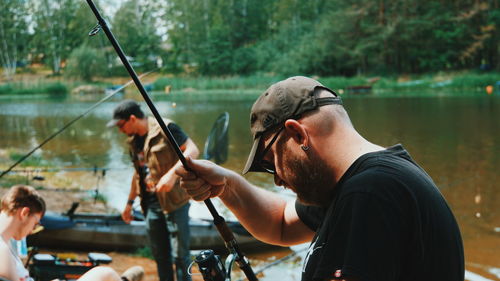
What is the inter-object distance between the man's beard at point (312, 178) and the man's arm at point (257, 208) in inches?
14.5

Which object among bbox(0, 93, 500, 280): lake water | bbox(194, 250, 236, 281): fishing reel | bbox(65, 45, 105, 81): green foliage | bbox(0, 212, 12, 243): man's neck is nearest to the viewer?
A: bbox(194, 250, 236, 281): fishing reel

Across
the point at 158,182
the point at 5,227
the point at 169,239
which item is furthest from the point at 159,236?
the point at 5,227

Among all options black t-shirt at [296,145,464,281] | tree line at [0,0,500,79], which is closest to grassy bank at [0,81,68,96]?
tree line at [0,0,500,79]

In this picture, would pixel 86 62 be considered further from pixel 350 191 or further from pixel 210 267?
pixel 350 191

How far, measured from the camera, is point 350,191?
94 centimetres

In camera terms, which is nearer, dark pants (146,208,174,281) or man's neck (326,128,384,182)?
man's neck (326,128,384,182)

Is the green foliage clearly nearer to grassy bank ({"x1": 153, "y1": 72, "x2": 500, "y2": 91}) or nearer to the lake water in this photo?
the lake water

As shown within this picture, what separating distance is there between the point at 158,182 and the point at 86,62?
11364 mm

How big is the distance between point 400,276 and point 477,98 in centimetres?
2497

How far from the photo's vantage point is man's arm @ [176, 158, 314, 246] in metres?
1.43

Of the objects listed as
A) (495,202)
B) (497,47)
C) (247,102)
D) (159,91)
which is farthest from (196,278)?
(497,47)

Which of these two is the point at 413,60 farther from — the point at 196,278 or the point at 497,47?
the point at 196,278

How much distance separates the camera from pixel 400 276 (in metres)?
0.93

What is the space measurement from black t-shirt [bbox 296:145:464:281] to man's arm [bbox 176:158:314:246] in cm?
50
